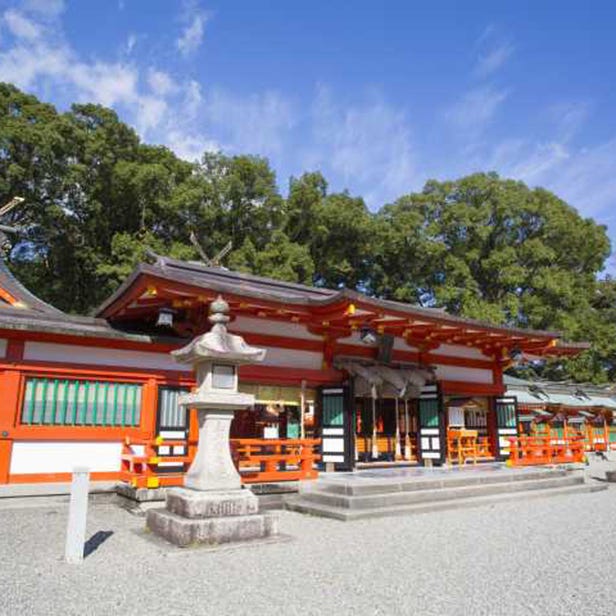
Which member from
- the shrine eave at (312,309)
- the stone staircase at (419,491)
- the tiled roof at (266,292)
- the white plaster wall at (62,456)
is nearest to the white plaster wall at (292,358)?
the shrine eave at (312,309)

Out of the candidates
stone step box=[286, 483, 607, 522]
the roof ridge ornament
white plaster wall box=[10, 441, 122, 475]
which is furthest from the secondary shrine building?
the roof ridge ornament

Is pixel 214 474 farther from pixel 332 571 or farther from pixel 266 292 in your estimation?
pixel 266 292

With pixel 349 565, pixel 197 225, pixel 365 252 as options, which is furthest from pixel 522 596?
pixel 365 252

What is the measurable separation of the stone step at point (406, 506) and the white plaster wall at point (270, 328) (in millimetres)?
3412

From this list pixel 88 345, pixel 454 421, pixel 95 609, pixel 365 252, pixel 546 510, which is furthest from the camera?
pixel 365 252

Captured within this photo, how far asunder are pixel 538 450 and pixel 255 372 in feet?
24.4

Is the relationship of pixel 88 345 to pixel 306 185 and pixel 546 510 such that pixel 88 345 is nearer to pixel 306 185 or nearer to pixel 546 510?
pixel 546 510

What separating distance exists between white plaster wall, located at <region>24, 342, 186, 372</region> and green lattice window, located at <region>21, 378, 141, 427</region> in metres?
0.37

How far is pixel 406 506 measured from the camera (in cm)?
817

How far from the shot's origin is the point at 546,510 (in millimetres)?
8367

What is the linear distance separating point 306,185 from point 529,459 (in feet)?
57.6

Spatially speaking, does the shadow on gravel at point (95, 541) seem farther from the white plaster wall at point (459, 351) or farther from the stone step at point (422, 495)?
the white plaster wall at point (459, 351)

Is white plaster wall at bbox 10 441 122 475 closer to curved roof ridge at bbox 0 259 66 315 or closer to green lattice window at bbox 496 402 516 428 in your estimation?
curved roof ridge at bbox 0 259 66 315

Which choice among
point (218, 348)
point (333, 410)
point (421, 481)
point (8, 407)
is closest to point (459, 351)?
point (333, 410)
